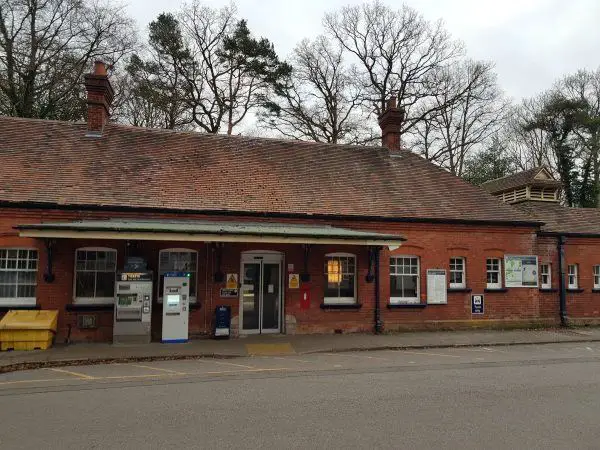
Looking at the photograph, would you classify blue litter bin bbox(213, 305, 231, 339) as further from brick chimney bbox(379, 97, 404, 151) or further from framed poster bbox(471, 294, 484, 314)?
brick chimney bbox(379, 97, 404, 151)

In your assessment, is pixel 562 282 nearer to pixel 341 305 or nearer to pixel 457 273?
pixel 457 273

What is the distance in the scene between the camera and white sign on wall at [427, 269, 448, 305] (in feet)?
52.4

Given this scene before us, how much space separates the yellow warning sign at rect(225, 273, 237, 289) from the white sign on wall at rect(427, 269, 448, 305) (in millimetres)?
6588

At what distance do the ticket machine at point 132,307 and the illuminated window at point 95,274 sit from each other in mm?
1525

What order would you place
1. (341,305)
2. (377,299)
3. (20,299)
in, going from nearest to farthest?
(20,299) → (341,305) → (377,299)

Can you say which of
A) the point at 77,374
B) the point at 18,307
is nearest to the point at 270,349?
the point at 77,374

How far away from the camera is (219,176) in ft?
52.6

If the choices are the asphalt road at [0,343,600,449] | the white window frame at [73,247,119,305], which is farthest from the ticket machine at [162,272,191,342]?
the asphalt road at [0,343,600,449]

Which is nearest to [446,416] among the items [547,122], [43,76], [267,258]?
[267,258]

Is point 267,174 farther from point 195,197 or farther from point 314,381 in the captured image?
point 314,381

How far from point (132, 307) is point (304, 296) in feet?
16.9

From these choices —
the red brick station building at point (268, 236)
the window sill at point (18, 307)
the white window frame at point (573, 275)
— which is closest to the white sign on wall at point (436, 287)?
the red brick station building at point (268, 236)

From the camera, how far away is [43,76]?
83.9 feet

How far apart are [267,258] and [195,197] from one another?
117 inches
